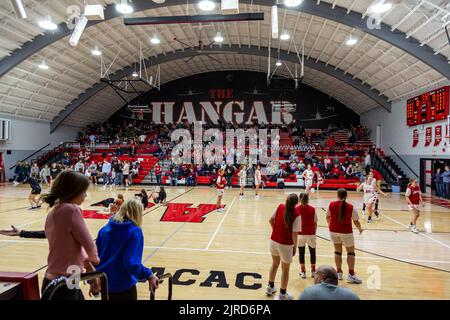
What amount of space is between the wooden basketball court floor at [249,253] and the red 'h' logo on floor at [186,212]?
1.13ft

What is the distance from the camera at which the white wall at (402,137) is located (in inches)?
679

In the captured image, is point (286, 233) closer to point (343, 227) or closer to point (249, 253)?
point (343, 227)

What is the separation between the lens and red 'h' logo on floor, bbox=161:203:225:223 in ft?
33.8

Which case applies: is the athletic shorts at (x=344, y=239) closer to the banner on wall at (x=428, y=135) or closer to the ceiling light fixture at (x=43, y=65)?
the banner on wall at (x=428, y=135)

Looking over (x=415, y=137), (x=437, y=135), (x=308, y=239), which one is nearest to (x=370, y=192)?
(x=308, y=239)

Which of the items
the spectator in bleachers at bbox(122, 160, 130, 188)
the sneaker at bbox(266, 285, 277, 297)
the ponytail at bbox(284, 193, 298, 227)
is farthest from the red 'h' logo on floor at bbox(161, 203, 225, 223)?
the spectator in bleachers at bbox(122, 160, 130, 188)

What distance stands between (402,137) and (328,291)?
72.7 ft

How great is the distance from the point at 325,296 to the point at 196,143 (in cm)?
2332

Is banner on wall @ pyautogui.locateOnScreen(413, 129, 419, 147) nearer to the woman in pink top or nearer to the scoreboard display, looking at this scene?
the scoreboard display

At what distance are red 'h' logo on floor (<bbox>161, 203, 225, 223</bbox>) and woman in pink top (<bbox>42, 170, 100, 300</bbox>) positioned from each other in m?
7.89

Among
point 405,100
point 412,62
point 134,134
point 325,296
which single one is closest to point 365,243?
point 325,296

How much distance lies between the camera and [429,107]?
55.8 feet

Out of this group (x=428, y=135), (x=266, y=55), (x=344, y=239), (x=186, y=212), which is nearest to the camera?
(x=344, y=239)

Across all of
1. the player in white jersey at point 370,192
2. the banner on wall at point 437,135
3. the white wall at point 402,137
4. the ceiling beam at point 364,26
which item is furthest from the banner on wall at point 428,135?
the player in white jersey at point 370,192
